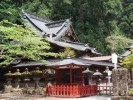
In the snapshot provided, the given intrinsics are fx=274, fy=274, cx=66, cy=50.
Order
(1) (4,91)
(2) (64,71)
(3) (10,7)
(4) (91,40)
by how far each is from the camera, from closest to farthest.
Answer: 1. (3) (10,7)
2. (2) (64,71)
3. (1) (4,91)
4. (4) (91,40)

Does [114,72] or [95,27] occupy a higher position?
[95,27]

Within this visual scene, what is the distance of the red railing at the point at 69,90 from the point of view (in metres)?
20.2

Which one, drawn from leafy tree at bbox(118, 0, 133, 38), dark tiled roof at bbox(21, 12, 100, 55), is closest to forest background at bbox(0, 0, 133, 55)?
leafy tree at bbox(118, 0, 133, 38)

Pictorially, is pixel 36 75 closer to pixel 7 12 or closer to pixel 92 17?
pixel 7 12

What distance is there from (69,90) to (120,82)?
302 inches

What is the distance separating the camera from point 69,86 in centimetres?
2030

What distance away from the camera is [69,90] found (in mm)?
20328

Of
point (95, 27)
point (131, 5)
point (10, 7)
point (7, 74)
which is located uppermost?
point (131, 5)

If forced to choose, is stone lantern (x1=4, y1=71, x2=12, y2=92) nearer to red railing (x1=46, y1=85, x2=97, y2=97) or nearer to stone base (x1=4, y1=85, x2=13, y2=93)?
stone base (x1=4, y1=85, x2=13, y2=93)

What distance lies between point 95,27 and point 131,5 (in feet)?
57.0

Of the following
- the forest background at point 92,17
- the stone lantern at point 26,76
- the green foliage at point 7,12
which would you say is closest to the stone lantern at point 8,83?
the stone lantern at point 26,76

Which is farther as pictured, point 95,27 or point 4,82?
point 95,27

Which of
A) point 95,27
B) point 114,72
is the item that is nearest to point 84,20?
point 95,27

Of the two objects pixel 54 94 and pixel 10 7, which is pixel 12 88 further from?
pixel 10 7
